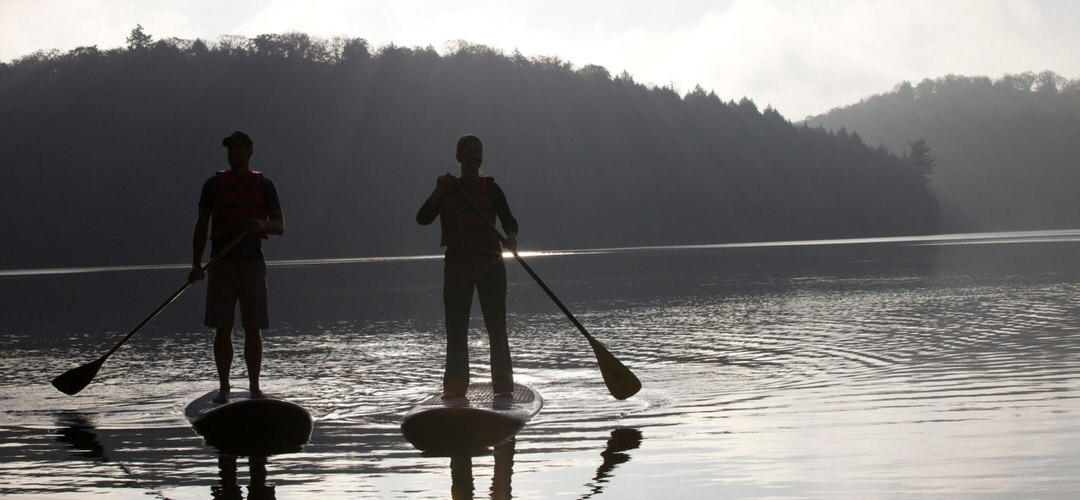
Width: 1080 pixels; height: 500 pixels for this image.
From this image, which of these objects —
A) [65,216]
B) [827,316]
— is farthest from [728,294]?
[65,216]

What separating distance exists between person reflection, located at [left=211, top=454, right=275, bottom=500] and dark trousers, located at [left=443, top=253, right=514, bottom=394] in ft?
6.81

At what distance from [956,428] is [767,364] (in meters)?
4.76

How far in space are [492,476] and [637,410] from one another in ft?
9.36

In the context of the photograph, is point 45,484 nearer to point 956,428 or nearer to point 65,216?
point 956,428

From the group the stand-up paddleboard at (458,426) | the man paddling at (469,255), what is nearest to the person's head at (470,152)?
the man paddling at (469,255)

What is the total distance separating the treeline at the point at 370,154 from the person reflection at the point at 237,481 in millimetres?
113559

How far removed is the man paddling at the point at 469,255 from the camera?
8867mm

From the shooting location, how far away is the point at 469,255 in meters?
8.96

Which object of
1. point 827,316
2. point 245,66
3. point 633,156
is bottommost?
point 827,316

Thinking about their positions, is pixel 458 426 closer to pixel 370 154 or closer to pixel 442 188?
pixel 442 188

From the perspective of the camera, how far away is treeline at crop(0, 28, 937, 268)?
430ft

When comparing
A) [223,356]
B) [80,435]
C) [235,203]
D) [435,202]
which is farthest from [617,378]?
[80,435]

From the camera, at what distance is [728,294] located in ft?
92.6

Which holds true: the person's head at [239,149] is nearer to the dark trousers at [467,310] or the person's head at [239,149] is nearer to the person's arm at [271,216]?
the person's arm at [271,216]
